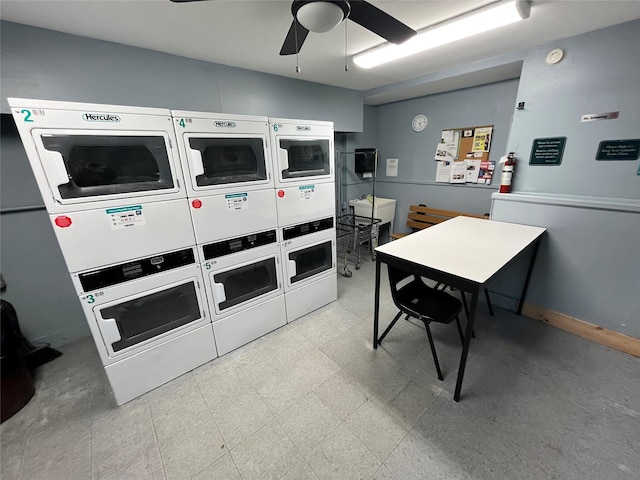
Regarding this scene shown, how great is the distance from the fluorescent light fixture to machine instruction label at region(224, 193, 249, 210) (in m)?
1.64

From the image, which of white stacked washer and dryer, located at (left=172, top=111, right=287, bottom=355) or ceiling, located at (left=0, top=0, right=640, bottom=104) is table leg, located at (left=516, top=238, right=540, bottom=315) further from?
white stacked washer and dryer, located at (left=172, top=111, right=287, bottom=355)

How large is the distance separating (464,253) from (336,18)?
1540 millimetres

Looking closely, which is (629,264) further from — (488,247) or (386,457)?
(386,457)

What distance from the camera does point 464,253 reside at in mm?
1700

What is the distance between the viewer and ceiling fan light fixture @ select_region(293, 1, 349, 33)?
1.06 metres

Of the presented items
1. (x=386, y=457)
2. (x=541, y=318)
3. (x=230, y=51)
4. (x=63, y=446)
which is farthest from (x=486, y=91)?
(x=63, y=446)

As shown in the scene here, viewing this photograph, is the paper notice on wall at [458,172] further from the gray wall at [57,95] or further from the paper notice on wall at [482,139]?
the gray wall at [57,95]

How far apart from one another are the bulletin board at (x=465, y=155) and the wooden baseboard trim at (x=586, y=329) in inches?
64.8

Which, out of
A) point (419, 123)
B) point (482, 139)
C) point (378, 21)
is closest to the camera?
point (378, 21)

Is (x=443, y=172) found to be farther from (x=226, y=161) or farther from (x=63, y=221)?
(x=63, y=221)

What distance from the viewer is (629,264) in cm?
191

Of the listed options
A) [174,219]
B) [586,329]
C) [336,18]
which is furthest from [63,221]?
[586,329]

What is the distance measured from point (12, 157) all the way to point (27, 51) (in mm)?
789

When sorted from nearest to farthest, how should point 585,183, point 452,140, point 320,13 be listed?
point 320,13 < point 585,183 < point 452,140
